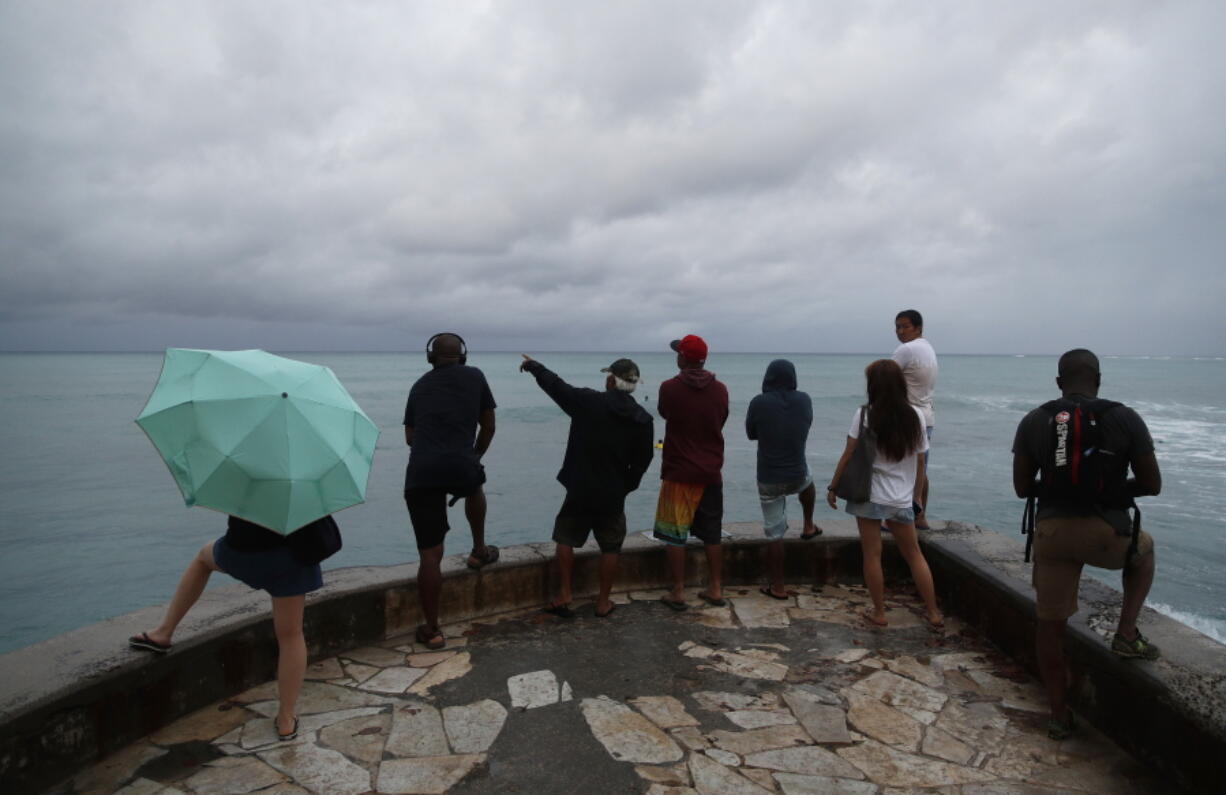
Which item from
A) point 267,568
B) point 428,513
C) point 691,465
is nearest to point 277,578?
point 267,568

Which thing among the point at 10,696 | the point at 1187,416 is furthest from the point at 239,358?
the point at 1187,416

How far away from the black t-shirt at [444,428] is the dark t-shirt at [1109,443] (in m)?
2.90

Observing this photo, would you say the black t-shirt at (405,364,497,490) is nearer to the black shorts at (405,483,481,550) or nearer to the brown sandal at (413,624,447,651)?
the black shorts at (405,483,481,550)

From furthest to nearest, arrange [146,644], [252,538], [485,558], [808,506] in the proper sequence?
[808,506] < [485,558] < [146,644] < [252,538]

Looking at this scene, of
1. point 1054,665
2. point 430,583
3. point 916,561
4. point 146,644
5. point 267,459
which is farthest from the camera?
point 916,561

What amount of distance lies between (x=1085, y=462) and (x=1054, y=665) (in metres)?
1.04

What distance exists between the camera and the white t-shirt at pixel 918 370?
5.35m

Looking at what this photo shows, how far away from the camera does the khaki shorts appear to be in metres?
3.21

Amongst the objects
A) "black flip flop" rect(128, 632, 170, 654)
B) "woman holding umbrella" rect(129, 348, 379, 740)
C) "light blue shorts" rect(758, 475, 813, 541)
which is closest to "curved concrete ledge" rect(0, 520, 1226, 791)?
"black flip flop" rect(128, 632, 170, 654)

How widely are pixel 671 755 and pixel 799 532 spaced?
3095 mm

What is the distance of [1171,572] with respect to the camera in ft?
42.8

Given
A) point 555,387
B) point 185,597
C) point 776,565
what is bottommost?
point 776,565

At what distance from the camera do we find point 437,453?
4352 millimetres

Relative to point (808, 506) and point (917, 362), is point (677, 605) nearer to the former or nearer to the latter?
point (808, 506)
